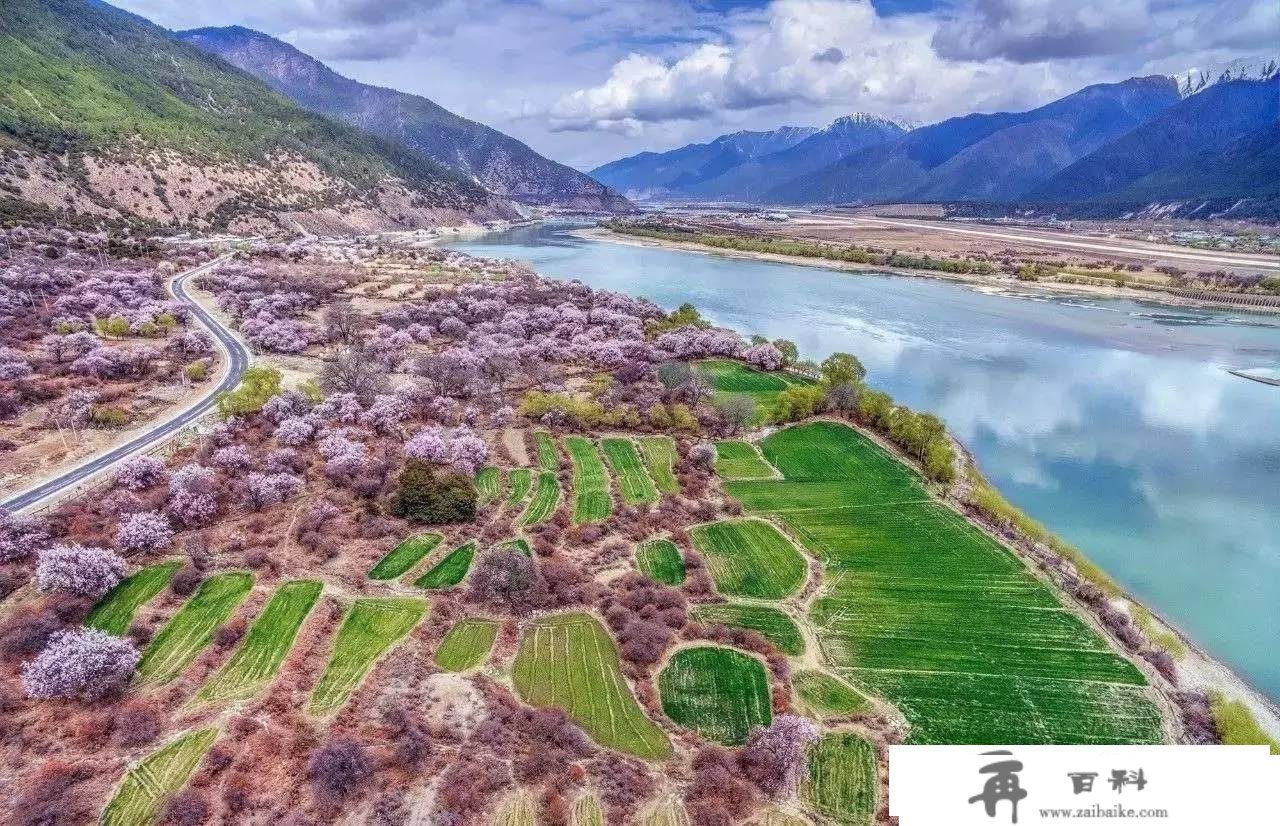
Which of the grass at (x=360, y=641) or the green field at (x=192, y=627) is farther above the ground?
the green field at (x=192, y=627)

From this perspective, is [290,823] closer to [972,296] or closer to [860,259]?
[972,296]

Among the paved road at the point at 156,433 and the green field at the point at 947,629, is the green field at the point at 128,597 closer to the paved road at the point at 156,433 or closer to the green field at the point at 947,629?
the paved road at the point at 156,433

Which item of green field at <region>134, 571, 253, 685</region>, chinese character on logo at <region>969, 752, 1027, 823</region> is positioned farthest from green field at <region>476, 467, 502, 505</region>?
chinese character on logo at <region>969, 752, 1027, 823</region>

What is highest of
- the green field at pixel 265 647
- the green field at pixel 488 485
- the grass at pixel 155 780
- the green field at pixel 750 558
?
the green field at pixel 488 485

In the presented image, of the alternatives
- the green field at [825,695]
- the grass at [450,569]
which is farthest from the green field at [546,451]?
the green field at [825,695]

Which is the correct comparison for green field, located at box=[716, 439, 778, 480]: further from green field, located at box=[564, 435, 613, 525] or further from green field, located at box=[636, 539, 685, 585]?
green field, located at box=[636, 539, 685, 585]

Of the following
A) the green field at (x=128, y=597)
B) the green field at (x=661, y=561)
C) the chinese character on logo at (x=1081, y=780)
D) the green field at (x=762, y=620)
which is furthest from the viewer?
the green field at (x=661, y=561)

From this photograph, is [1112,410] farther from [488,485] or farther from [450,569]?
[450,569]

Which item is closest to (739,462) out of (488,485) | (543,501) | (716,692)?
(543,501)

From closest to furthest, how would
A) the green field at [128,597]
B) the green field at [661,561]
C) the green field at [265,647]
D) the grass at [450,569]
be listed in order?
the green field at [265,647]
the green field at [128,597]
the grass at [450,569]
the green field at [661,561]
